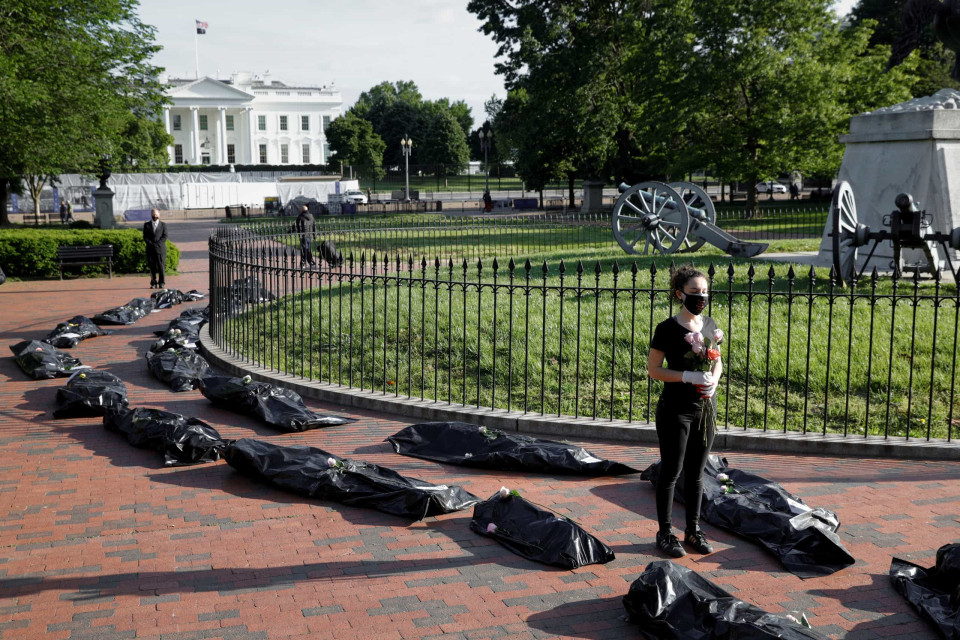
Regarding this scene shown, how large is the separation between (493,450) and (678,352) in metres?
2.34

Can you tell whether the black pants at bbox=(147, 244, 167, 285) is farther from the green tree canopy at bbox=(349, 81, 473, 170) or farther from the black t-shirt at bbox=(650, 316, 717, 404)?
the green tree canopy at bbox=(349, 81, 473, 170)

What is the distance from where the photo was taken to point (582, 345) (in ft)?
32.8

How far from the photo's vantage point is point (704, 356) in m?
4.95

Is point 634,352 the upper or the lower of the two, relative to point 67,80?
lower

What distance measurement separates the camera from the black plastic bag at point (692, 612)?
383 cm

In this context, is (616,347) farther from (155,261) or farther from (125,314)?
(155,261)

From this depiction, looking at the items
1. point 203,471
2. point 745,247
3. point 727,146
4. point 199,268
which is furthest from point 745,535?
point 727,146

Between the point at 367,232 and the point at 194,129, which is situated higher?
the point at 194,129

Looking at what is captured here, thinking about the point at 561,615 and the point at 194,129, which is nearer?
the point at 561,615

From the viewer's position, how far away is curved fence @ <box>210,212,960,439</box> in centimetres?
790

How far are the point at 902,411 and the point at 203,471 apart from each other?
6155 millimetres

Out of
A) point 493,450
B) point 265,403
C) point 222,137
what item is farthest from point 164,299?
point 222,137

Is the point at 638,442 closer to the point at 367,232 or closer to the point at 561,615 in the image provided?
the point at 561,615

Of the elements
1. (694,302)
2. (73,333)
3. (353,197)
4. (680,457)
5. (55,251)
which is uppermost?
(353,197)
